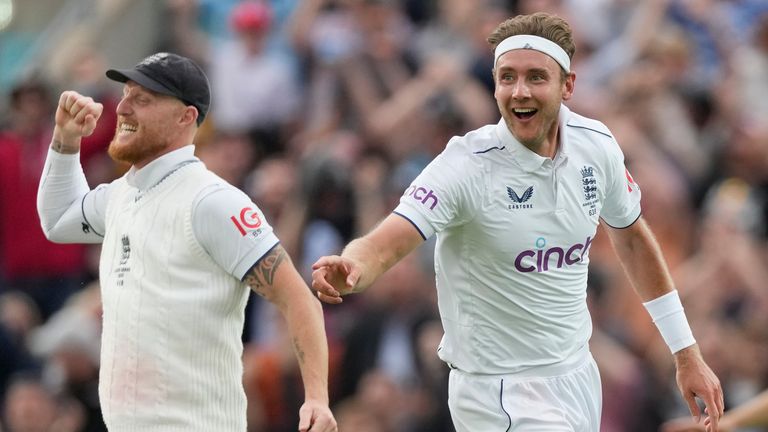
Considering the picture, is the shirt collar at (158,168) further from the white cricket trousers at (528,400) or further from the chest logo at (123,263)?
the white cricket trousers at (528,400)

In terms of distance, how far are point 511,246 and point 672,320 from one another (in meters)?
1.10

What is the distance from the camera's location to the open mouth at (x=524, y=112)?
667cm

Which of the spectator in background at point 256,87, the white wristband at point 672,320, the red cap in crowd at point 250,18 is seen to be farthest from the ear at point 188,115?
the red cap in crowd at point 250,18

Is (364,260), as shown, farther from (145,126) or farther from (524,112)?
(145,126)

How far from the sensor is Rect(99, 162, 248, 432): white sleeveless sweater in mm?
6461

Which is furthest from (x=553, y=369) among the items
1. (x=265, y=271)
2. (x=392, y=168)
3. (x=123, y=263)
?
(x=392, y=168)

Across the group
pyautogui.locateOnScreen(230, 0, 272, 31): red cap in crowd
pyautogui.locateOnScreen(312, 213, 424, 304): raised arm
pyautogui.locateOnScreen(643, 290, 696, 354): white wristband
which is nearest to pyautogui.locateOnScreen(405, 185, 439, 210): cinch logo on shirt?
pyautogui.locateOnScreen(312, 213, 424, 304): raised arm

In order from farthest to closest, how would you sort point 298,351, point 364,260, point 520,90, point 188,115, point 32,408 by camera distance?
point 32,408 < point 188,115 < point 520,90 < point 298,351 < point 364,260

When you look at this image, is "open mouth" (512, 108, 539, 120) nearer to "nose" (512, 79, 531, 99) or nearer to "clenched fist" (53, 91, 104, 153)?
"nose" (512, 79, 531, 99)

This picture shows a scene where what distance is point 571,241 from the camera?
6.79 metres

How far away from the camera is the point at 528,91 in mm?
6609

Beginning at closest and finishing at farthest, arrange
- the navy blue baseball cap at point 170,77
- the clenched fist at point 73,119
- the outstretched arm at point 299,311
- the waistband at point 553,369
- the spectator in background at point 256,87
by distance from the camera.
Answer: the outstretched arm at point 299,311, the navy blue baseball cap at point 170,77, the waistband at point 553,369, the clenched fist at point 73,119, the spectator in background at point 256,87

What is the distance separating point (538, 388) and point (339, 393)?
15.6ft

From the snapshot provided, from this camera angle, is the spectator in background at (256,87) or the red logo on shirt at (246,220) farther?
the spectator in background at (256,87)
